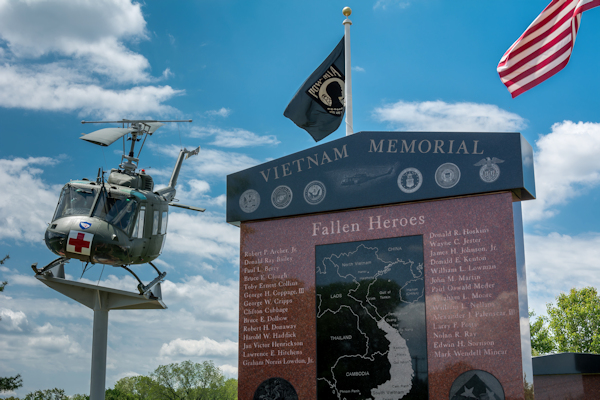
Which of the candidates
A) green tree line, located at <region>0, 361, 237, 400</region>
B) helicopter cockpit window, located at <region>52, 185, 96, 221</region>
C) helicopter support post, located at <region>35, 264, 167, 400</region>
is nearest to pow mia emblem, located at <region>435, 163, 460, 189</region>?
helicopter cockpit window, located at <region>52, 185, 96, 221</region>

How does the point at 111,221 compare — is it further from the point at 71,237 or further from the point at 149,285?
the point at 149,285

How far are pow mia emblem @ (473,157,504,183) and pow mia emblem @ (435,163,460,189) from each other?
17.8 inches

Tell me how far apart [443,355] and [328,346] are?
2.25m

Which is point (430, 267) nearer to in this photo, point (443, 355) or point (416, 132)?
point (443, 355)

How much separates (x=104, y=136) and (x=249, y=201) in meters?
5.94

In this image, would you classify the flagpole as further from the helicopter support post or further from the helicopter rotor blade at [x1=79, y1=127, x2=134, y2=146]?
the helicopter support post

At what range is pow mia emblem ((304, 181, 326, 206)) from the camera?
12.6 metres

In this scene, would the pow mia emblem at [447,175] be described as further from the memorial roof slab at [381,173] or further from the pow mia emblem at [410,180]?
the pow mia emblem at [410,180]

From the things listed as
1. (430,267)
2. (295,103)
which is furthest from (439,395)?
(295,103)

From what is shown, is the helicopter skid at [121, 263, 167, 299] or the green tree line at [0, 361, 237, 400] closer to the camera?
the helicopter skid at [121, 263, 167, 299]

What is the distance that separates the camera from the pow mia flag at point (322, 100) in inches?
575

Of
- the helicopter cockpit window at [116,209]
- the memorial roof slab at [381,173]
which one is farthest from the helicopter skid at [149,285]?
the memorial roof slab at [381,173]

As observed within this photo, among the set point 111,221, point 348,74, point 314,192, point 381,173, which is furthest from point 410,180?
point 111,221

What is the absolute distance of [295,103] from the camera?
47.9 feet
